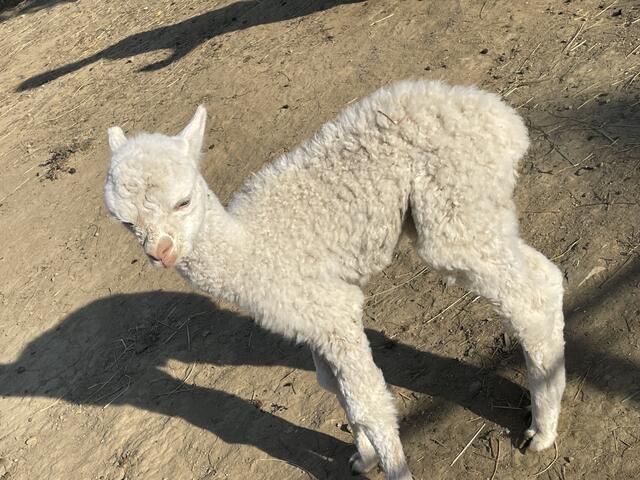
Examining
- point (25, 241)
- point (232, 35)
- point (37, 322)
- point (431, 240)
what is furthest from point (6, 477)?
point (232, 35)

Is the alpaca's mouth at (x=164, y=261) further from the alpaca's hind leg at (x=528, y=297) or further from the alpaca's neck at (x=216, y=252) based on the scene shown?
the alpaca's hind leg at (x=528, y=297)

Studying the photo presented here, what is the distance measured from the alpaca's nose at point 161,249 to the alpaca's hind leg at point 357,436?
3.59 ft

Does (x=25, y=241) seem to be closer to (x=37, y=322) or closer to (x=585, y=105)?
(x=37, y=322)

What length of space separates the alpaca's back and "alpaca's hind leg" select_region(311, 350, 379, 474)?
23.8 inches

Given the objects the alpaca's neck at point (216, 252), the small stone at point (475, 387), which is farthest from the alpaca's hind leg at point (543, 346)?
the alpaca's neck at point (216, 252)

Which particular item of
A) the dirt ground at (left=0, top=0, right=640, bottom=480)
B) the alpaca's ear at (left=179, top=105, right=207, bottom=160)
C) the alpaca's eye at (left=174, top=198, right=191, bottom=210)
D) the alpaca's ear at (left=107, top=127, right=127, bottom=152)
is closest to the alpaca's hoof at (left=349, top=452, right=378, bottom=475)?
the dirt ground at (left=0, top=0, right=640, bottom=480)

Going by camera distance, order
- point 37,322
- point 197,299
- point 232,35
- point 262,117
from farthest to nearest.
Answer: point 232,35 < point 262,117 < point 37,322 < point 197,299

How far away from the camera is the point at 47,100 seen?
9984 millimetres

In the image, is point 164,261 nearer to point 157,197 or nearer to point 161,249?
point 161,249

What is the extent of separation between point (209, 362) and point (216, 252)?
2.07 metres

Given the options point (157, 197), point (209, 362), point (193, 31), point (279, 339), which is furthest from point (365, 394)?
point (193, 31)

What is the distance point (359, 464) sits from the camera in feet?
12.1

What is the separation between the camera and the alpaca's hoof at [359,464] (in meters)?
3.67

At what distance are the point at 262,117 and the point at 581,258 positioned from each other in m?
4.10
